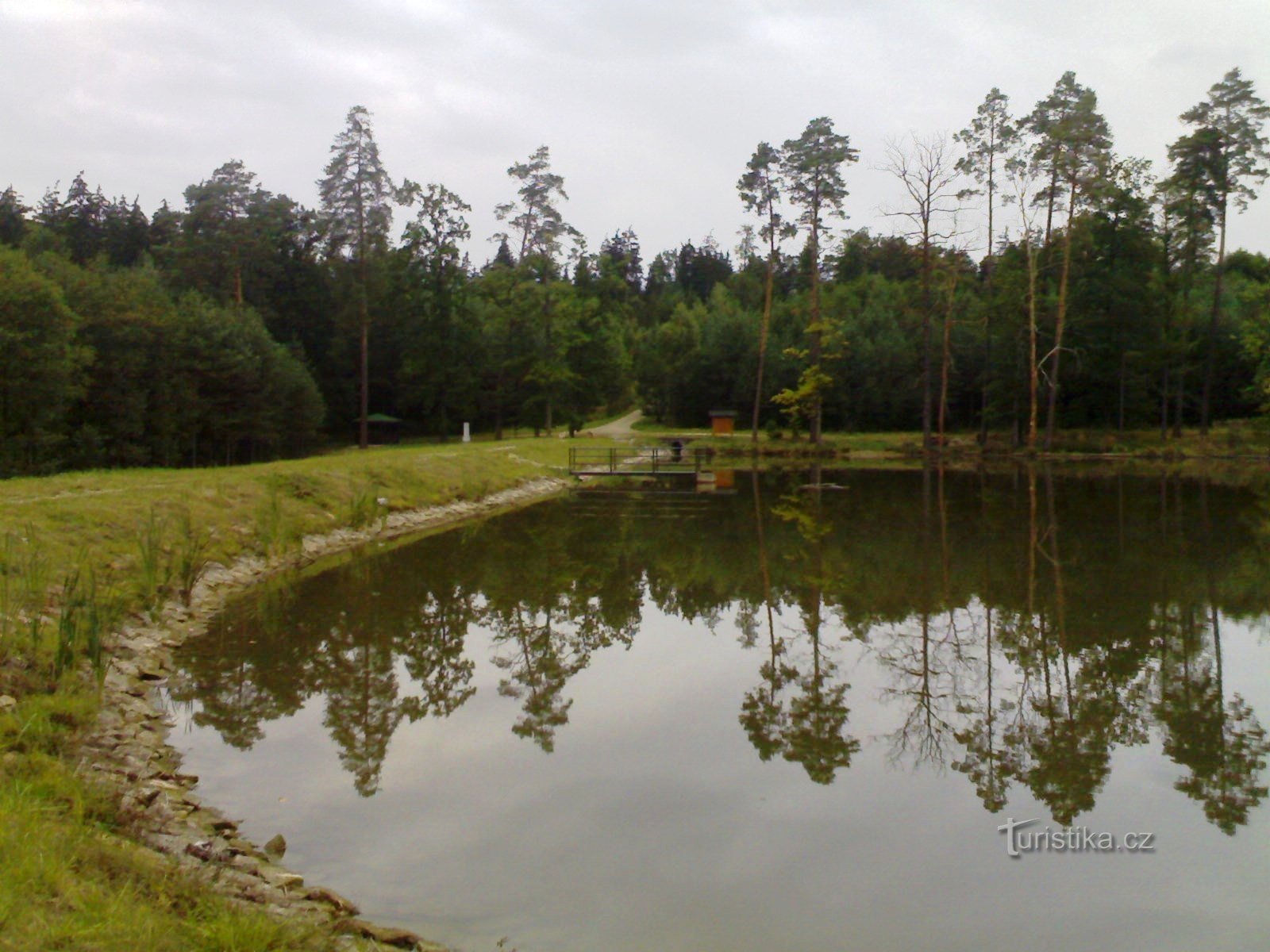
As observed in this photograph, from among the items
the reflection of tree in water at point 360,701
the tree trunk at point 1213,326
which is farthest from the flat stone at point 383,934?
the tree trunk at point 1213,326

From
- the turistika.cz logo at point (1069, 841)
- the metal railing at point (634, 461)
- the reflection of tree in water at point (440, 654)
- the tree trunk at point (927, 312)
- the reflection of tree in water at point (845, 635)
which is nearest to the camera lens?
the turistika.cz logo at point (1069, 841)

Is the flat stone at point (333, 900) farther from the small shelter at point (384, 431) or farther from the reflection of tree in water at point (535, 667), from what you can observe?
the small shelter at point (384, 431)

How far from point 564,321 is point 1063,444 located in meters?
24.0

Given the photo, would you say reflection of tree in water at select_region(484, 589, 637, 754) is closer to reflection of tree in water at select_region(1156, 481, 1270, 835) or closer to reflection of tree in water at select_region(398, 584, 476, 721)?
reflection of tree in water at select_region(398, 584, 476, 721)

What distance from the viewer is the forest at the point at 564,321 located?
4178cm

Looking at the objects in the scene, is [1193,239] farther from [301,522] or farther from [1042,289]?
[301,522]

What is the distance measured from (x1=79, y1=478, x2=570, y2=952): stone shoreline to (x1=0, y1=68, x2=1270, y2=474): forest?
27.3 m

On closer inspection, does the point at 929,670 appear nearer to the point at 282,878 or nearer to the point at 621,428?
the point at 282,878

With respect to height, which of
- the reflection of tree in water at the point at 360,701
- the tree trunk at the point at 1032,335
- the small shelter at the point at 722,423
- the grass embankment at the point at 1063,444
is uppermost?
the tree trunk at the point at 1032,335

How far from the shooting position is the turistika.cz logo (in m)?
6.74

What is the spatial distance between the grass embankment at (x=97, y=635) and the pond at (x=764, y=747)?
108 centimetres

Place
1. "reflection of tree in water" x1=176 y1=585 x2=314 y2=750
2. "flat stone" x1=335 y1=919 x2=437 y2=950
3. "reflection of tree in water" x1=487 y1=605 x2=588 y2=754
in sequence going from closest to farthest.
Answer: "flat stone" x1=335 y1=919 x2=437 y2=950, "reflection of tree in water" x1=176 y1=585 x2=314 y2=750, "reflection of tree in water" x1=487 y1=605 x2=588 y2=754

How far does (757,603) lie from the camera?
1508 centimetres

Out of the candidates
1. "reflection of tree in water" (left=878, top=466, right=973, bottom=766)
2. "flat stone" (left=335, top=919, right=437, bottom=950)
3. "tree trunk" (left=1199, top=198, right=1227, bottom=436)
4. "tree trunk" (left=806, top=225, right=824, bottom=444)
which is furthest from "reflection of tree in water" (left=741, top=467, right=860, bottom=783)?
"tree trunk" (left=1199, top=198, right=1227, bottom=436)
